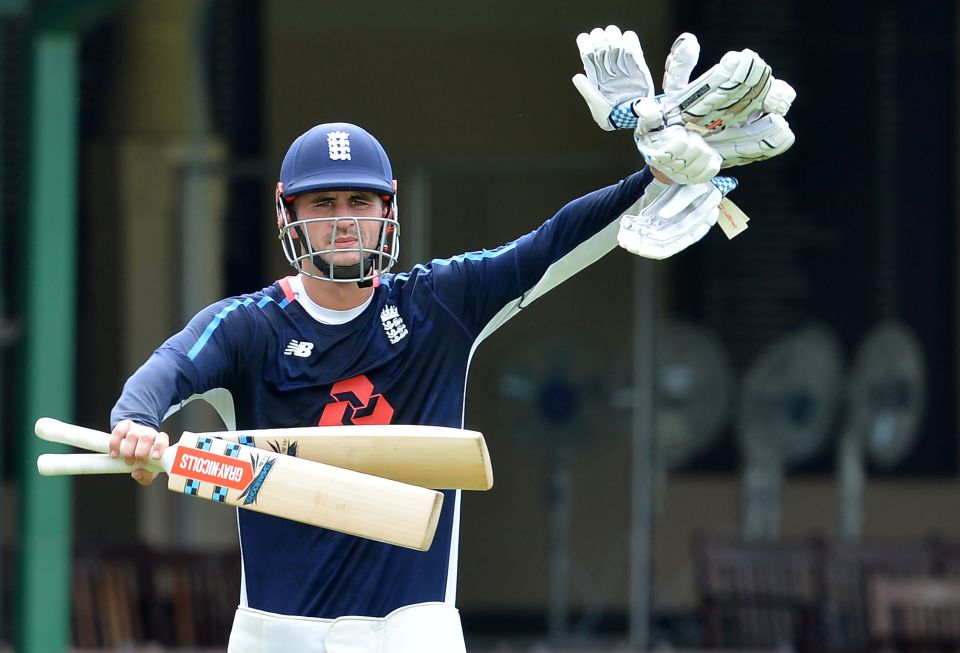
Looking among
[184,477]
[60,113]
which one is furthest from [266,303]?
[60,113]

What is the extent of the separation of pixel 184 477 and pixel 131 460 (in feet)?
0.28

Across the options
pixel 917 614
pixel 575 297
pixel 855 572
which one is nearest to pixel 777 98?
pixel 917 614

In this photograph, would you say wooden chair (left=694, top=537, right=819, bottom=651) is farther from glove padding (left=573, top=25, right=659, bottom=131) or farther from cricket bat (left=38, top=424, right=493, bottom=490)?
cricket bat (left=38, top=424, right=493, bottom=490)

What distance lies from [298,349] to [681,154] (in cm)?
63

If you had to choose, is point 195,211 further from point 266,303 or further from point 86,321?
point 266,303

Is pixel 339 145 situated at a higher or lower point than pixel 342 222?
higher

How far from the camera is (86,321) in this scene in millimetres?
7375

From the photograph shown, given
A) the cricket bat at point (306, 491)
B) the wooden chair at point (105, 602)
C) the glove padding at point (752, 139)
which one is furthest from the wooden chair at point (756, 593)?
the cricket bat at point (306, 491)

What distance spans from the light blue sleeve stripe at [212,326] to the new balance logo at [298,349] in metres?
0.10

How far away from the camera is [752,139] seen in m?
2.66

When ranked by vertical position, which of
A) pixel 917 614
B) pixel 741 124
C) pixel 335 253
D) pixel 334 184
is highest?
pixel 741 124

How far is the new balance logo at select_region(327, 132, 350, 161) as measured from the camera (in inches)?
104

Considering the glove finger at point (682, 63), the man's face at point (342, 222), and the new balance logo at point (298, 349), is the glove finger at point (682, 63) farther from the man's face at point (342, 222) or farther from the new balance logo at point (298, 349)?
the new balance logo at point (298, 349)

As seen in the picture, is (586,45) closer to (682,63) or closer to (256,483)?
(682,63)
